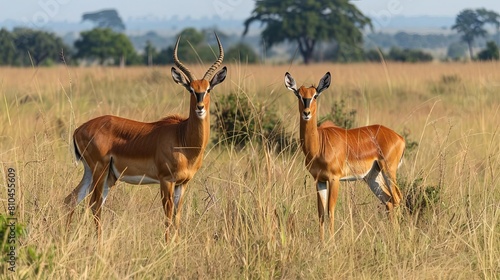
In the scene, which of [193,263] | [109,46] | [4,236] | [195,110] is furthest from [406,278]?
[109,46]

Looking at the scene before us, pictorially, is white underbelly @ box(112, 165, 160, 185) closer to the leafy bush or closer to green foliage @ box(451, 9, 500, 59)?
the leafy bush

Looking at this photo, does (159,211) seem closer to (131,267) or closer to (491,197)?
(131,267)

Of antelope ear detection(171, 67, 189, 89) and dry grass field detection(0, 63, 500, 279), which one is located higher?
antelope ear detection(171, 67, 189, 89)

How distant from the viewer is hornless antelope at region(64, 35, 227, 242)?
6.26m

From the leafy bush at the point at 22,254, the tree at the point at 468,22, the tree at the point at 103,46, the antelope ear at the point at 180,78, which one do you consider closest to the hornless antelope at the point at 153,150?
the antelope ear at the point at 180,78

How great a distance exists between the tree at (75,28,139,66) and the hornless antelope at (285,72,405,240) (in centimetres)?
4861

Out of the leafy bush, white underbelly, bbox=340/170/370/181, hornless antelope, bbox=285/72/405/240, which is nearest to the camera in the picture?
the leafy bush

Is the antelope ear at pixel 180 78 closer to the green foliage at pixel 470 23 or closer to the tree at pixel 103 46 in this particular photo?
the green foliage at pixel 470 23

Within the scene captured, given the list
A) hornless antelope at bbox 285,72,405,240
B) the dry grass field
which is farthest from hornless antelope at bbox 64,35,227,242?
hornless antelope at bbox 285,72,405,240

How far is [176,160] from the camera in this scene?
6.27 meters

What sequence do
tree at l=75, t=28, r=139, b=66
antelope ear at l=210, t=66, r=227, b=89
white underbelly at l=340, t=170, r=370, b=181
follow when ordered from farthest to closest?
tree at l=75, t=28, r=139, b=66, white underbelly at l=340, t=170, r=370, b=181, antelope ear at l=210, t=66, r=227, b=89

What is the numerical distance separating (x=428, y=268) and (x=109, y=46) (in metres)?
52.2

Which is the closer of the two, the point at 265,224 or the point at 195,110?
the point at 265,224

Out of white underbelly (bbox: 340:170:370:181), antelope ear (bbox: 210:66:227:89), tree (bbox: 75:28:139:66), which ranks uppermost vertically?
antelope ear (bbox: 210:66:227:89)
